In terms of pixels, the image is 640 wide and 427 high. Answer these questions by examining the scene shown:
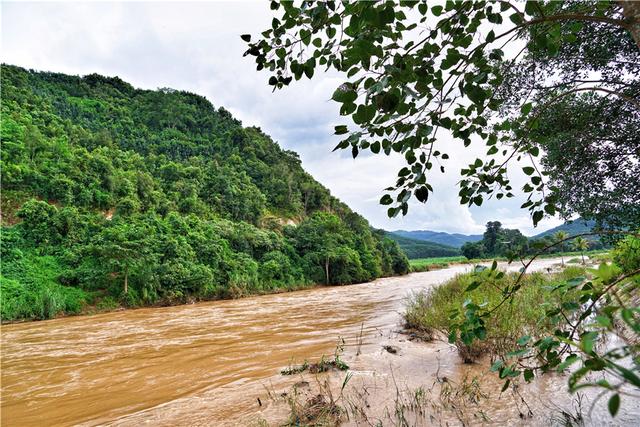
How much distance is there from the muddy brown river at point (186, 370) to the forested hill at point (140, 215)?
341 inches

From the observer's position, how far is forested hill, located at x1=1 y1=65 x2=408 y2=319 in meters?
18.8

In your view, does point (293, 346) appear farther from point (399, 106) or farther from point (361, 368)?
point (399, 106)

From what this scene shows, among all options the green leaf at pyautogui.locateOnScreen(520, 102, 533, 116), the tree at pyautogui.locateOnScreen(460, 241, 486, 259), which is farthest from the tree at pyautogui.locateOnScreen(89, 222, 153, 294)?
the tree at pyautogui.locateOnScreen(460, 241, 486, 259)

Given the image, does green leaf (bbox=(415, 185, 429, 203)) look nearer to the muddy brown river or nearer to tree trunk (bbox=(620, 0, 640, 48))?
tree trunk (bbox=(620, 0, 640, 48))

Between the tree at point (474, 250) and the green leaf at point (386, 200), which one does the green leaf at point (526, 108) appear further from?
the tree at point (474, 250)

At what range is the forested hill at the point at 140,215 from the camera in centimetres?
1881

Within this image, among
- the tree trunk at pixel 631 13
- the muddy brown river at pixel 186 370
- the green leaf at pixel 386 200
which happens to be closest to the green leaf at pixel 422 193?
the green leaf at pixel 386 200

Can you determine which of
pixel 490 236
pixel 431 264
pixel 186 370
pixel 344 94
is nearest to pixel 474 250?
pixel 490 236

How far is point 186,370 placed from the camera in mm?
5953

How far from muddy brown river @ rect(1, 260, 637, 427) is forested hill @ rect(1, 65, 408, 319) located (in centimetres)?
866

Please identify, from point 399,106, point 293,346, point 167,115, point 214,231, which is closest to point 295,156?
point 167,115

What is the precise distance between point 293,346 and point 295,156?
61.6 metres

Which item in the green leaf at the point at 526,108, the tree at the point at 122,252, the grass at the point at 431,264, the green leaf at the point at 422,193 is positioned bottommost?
the grass at the point at 431,264

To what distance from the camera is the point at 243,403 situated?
385 centimetres
